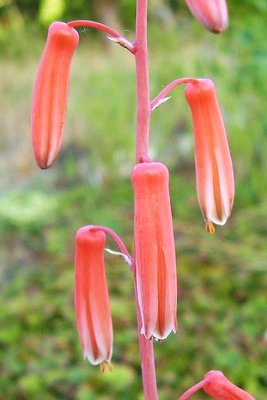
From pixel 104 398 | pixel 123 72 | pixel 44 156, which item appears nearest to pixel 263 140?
pixel 104 398

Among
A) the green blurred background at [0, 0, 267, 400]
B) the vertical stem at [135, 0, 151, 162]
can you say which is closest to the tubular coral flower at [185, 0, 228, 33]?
the vertical stem at [135, 0, 151, 162]

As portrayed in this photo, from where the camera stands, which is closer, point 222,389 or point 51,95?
point 51,95

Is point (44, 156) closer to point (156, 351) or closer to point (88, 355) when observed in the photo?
point (88, 355)

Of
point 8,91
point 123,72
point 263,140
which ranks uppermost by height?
point 263,140

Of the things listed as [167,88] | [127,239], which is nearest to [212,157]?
[167,88]

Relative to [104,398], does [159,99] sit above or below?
above

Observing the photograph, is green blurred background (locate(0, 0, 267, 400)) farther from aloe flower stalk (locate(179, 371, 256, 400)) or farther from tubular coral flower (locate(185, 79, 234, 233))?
aloe flower stalk (locate(179, 371, 256, 400))

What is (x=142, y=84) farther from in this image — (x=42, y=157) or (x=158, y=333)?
(x=158, y=333)
